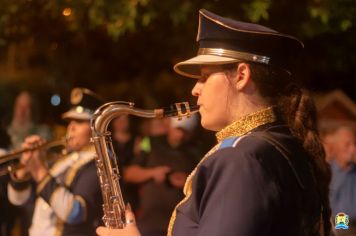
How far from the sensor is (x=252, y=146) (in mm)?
2307

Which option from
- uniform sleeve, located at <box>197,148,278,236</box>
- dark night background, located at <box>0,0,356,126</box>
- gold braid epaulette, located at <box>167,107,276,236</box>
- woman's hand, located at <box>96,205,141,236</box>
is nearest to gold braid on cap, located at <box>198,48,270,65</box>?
gold braid epaulette, located at <box>167,107,276,236</box>

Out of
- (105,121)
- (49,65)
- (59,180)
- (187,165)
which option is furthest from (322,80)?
(105,121)

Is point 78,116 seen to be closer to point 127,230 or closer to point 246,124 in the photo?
point 127,230

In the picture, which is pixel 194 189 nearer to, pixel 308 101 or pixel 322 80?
pixel 308 101

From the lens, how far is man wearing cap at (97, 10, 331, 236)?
222 cm

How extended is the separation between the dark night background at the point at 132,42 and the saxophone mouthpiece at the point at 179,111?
4.60ft

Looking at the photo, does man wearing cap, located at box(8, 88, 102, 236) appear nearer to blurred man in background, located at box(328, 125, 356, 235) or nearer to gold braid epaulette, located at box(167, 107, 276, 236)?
blurred man in background, located at box(328, 125, 356, 235)

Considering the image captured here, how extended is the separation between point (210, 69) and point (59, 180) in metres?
2.65

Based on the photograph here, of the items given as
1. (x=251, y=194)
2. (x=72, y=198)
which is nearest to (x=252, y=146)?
(x=251, y=194)

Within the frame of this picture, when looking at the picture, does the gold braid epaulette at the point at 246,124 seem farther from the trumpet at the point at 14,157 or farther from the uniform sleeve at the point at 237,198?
the trumpet at the point at 14,157

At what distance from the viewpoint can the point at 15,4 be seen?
7.27 meters

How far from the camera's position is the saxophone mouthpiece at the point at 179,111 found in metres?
2.75

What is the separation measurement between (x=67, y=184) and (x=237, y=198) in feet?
9.39

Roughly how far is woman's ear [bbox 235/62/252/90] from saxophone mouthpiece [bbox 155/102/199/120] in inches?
11.2
